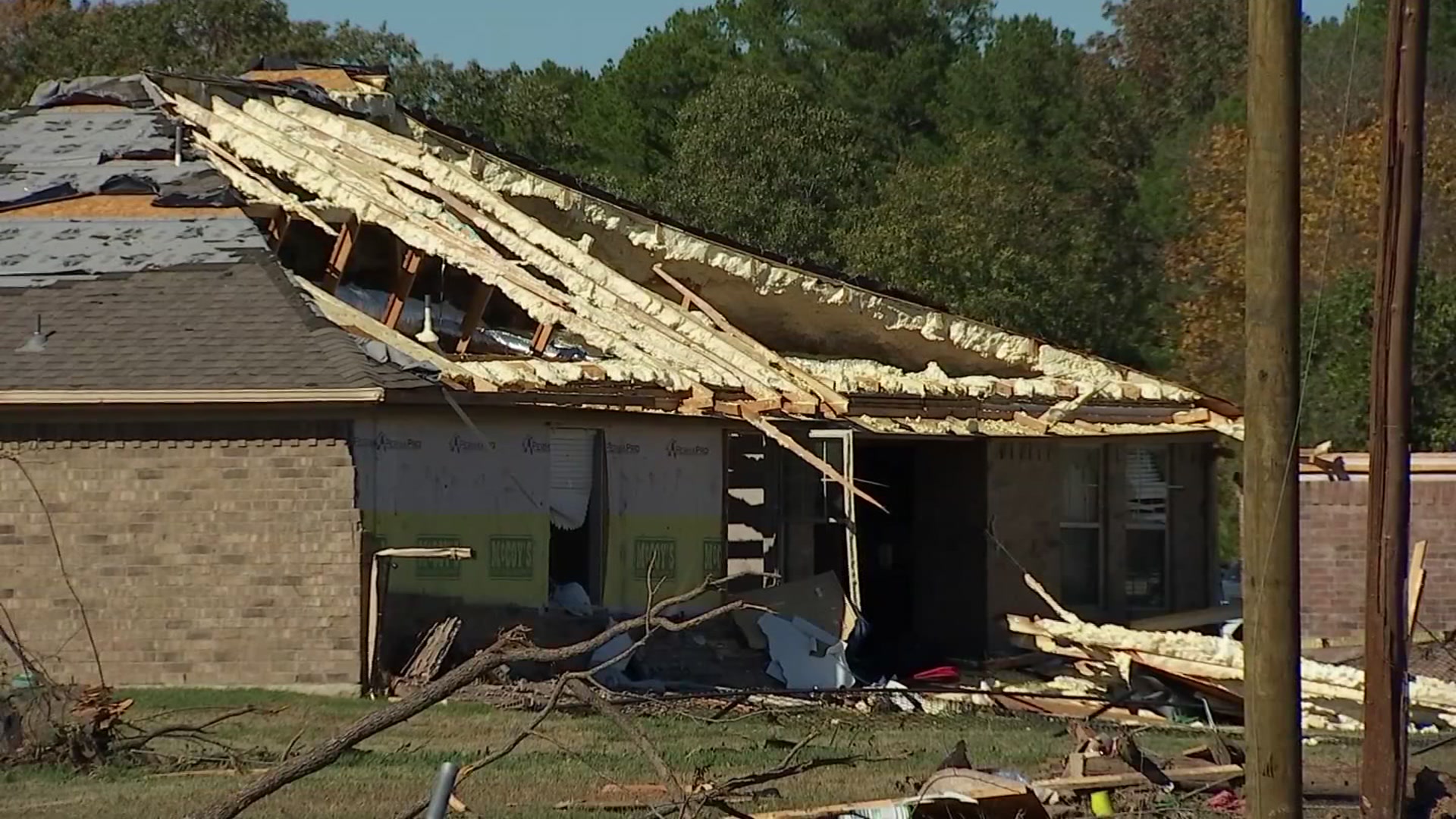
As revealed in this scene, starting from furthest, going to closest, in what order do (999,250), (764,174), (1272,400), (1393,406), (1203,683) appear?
(764,174)
(999,250)
(1203,683)
(1393,406)
(1272,400)

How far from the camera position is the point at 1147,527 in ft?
81.2

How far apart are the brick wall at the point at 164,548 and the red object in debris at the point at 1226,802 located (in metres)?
7.84

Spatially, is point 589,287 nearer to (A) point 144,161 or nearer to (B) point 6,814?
(A) point 144,161

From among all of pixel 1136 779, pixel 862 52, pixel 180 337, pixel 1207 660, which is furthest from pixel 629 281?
pixel 862 52

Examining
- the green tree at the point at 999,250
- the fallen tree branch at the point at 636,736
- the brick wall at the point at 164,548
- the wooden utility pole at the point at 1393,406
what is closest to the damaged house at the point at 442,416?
the brick wall at the point at 164,548

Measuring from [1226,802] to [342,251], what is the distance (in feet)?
35.2

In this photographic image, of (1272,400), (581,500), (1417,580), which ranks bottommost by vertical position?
(1417,580)

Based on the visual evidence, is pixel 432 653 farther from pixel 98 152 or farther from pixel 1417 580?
pixel 1417 580

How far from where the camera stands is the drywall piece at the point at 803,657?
19.6 meters

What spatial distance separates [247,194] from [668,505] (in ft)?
16.3

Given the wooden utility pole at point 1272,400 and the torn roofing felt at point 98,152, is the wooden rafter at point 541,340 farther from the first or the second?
the wooden utility pole at point 1272,400

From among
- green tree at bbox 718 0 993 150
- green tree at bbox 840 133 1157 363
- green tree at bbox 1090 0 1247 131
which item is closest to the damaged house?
green tree at bbox 840 133 1157 363

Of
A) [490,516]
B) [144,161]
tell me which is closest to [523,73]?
[144,161]

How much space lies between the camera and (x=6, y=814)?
11375 millimetres
